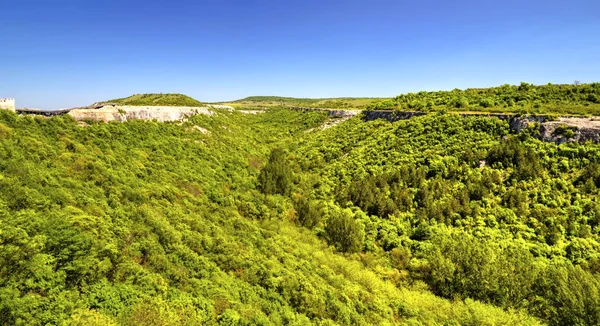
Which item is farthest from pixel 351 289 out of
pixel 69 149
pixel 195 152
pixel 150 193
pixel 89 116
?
pixel 89 116

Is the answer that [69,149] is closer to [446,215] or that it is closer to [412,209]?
[412,209]

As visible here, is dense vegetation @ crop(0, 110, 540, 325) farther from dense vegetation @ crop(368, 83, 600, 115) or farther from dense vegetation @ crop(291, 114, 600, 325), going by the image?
dense vegetation @ crop(368, 83, 600, 115)

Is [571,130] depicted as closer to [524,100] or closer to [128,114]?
[524,100]

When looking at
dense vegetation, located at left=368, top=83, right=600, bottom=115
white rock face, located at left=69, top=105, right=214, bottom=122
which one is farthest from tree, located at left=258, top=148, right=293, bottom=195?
dense vegetation, located at left=368, top=83, right=600, bottom=115

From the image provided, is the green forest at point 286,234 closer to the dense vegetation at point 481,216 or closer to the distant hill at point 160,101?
the dense vegetation at point 481,216

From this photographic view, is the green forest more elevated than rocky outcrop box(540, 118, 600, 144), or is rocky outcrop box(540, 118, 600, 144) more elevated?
rocky outcrop box(540, 118, 600, 144)

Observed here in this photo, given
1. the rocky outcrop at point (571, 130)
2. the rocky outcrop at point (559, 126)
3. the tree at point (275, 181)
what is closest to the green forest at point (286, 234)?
the tree at point (275, 181)

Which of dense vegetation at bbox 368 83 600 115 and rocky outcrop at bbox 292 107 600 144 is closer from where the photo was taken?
rocky outcrop at bbox 292 107 600 144
